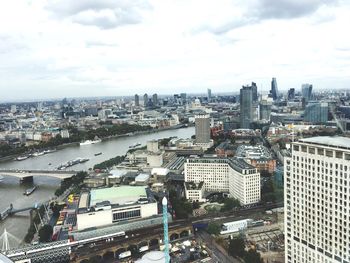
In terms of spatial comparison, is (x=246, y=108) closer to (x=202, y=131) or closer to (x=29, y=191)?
(x=202, y=131)

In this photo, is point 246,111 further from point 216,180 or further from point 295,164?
point 295,164

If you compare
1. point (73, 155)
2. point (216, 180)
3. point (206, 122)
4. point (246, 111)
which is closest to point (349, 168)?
point (216, 180)

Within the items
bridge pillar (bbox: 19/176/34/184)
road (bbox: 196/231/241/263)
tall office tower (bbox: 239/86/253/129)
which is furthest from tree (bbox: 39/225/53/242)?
tall office tower (bbox: 239/86/253/129)

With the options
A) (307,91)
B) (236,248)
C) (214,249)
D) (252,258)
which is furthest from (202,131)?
(307,91)

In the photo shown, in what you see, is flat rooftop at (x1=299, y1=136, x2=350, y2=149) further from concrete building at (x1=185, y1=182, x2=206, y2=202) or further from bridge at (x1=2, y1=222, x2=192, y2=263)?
concrete building at (x1=185, y1=182, x2=206, y2=202)

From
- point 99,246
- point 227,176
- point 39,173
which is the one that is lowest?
point 99,246

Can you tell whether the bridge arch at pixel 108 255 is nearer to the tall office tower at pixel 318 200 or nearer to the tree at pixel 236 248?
the tree at pixel 236 248
